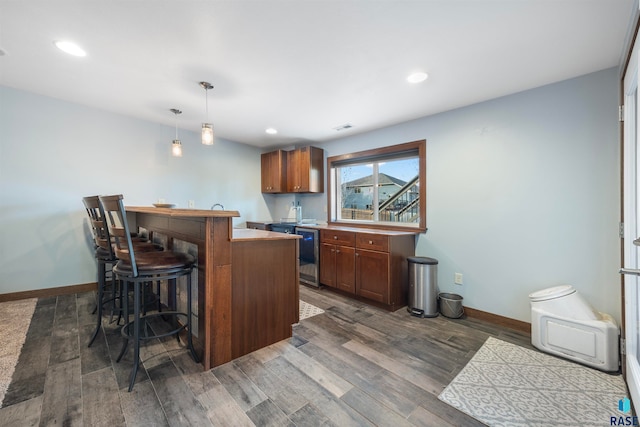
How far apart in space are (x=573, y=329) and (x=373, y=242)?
181cm

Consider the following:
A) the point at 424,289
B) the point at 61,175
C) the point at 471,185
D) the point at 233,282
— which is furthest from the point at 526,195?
the point at 61,175

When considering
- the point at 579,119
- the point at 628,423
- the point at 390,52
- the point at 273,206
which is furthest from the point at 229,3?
the point at 273,206

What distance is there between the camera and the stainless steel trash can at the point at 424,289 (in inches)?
112

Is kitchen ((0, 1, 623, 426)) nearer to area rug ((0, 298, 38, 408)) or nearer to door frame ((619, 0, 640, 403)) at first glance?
door frame ((619, 0, 640, 403))

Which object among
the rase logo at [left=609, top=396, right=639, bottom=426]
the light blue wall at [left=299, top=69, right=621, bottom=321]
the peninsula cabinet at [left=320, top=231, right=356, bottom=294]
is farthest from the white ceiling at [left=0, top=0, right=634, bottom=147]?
the rase logo at [left=609, top=396, right=639, bottom=426]

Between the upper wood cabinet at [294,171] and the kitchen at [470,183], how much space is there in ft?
2.57

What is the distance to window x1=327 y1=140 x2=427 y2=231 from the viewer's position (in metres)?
3.41

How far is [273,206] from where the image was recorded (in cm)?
545

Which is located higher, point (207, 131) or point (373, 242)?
point (207, 131)

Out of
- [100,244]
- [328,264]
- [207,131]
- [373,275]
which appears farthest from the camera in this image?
[328,264]

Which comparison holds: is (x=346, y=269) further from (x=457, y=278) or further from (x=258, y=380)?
(x=258, y=380)

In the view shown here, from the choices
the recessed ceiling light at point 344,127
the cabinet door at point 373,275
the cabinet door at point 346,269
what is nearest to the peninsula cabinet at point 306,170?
the recessed ceiling light at point 344,127

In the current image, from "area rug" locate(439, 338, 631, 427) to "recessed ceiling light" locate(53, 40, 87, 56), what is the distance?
3.61m

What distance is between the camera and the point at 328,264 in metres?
3.61
